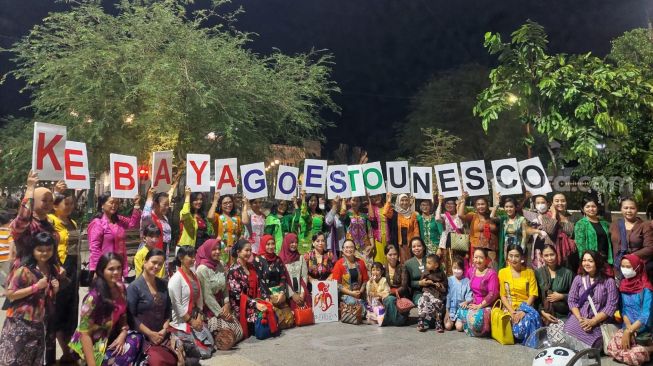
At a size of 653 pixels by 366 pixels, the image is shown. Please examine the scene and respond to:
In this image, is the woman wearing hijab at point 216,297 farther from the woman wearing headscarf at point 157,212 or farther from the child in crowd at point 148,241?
the woman wearing headscarf at point 157,212

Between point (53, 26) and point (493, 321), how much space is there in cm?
1463

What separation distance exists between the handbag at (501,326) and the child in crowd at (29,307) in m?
4.67

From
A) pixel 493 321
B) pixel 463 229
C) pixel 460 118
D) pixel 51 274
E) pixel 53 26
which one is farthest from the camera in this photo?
pixel 460 118

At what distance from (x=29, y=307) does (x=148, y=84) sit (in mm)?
10387

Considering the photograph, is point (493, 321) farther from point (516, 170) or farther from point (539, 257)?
point (516, 170)

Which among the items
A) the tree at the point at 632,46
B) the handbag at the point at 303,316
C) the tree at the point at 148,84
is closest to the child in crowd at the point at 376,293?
the handbag at the point at 303,316

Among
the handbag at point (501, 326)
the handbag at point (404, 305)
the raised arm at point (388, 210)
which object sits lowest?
the handbag at point (501, 326)

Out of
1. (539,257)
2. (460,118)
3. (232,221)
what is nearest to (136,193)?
(232,221)

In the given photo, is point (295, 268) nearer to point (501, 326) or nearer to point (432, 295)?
point (432, 295)

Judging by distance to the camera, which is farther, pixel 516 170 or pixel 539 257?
pixel 516 170

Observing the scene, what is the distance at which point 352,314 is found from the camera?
23.5 feet

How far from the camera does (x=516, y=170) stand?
26.5 ft

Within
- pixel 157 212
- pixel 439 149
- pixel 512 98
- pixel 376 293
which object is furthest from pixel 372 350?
pixel 439 149

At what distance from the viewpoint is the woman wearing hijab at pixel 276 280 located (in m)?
6.77
